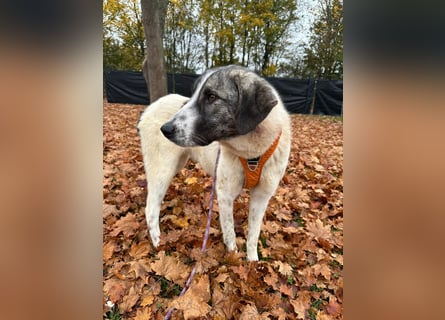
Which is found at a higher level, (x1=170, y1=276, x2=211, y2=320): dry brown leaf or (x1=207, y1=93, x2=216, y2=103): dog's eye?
(x1=207, y1=93, x2=216, y2=103): dog's eye

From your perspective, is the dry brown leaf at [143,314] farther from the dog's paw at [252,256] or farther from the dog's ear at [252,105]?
the dog's ear at [252,105]

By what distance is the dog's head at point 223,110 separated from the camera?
4.86 ft

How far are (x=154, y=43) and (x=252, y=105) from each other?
685mm

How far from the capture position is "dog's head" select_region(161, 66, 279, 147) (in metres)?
1.48

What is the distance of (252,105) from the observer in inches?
58.4

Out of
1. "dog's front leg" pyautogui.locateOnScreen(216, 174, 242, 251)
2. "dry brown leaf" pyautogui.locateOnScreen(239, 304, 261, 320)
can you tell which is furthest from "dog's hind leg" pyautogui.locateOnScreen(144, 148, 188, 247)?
"dry brown leaf" pyautogui.locateOnScreen(239, 304, 261, 320)

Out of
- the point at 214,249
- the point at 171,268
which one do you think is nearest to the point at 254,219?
the point at 214,249

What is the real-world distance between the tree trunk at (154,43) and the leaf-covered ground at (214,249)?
31cm

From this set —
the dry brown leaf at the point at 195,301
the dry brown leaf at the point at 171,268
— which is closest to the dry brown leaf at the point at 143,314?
the dry brown leaf at the point at 195,301

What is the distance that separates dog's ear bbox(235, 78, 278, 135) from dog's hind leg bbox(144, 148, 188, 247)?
732 mm

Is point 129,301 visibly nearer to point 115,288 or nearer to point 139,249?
point 115,288

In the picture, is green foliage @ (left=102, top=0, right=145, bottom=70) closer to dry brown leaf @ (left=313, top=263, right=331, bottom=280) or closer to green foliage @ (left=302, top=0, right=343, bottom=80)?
green foliage @ (left=302, top=0, right=343, bottom=80)
